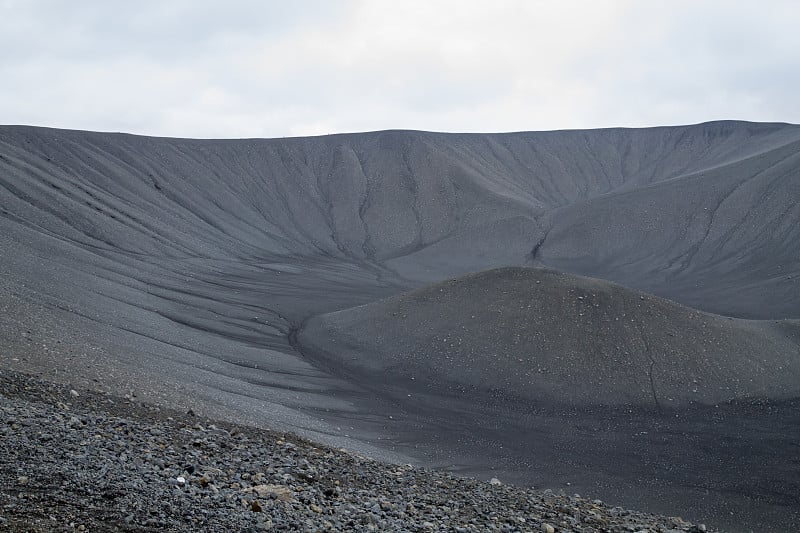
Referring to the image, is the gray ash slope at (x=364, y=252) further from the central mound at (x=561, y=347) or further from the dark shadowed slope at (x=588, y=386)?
the central mound at (x=561, y=347)

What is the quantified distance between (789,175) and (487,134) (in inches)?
1599

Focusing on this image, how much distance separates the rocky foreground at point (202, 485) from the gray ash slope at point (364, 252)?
4.65m

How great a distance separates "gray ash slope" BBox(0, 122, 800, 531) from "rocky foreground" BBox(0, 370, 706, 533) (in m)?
4.65

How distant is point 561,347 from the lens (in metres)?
27.3

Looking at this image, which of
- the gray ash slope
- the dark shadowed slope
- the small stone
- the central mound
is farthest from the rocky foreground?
the central mound

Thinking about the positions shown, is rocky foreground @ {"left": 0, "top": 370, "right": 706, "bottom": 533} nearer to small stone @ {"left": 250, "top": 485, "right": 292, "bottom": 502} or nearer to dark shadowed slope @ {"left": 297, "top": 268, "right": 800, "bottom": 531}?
small stone @ {"left": 250, "top": 485, "right": 292, "bottom": 502}

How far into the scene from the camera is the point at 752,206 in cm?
5872

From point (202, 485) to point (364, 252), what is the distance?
57.8 m

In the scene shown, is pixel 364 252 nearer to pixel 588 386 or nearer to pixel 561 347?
pixel 561 347

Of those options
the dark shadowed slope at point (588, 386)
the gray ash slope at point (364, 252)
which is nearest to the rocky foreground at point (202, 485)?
the gray ash slope at point (364, 252)

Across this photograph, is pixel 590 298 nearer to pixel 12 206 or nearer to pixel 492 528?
pixel 492 528

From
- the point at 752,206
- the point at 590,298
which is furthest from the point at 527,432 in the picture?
the point at 752,206

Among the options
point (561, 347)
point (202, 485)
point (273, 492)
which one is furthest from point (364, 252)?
point (202, 485)

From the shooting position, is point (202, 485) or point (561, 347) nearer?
point (202, 485)
